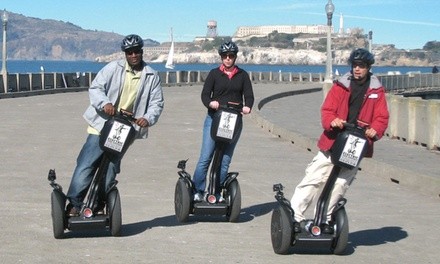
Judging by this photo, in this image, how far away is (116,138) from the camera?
28.8 feet

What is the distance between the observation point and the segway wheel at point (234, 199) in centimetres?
1020

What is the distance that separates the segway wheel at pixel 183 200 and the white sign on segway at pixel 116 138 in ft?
4.96

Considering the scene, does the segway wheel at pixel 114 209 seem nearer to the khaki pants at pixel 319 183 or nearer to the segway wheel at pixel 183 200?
the segway wheel at pixel 183 200

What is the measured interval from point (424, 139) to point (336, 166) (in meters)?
12.7

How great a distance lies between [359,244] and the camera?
9344mm

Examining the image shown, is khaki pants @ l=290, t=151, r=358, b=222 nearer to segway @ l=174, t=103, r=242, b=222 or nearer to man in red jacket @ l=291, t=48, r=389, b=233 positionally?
man in red jacket @ l=291, t=48, r=389, b=233

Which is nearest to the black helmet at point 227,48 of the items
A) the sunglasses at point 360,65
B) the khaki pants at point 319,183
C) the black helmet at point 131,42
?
the black helmet at point 131,42

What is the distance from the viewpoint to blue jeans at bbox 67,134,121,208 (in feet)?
29.7

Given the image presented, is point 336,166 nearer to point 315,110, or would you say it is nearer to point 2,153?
point 2,153

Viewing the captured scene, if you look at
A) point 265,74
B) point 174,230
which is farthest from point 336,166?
point 265,74

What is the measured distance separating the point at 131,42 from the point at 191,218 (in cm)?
232

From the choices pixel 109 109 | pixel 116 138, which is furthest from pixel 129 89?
pixel 116 138

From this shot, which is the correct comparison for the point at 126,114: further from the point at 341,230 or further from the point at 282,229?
the point at 341,230

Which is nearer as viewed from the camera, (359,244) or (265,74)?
(359,244)
